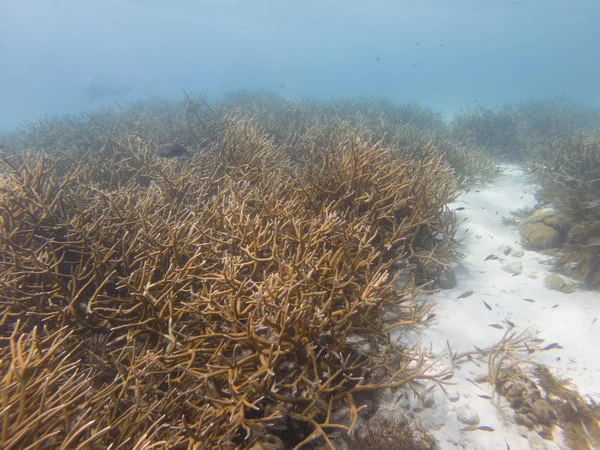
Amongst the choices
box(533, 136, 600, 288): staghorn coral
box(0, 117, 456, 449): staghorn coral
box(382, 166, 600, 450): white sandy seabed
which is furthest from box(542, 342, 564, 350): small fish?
box(533, 136, 600, 288): staghorn coral

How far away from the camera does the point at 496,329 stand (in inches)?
123

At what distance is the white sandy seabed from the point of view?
2.17 metres

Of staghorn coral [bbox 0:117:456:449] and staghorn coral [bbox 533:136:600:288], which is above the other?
staghorn coral [bbox 0:117:456:449]

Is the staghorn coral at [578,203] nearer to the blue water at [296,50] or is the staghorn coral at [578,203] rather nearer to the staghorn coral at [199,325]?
the staghorn coral at [199,325]

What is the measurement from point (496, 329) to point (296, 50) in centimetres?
15278

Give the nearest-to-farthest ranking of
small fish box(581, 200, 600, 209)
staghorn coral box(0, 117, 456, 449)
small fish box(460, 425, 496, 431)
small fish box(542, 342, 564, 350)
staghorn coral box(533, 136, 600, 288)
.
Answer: staghorn coral box(0, 117, 456, 449) → small fish box(460, 425, 496, 431) → small fish box(542, 342, 564, 350) → staghorn coral box(533, 136, 600, 288) → small fish box(581, 200, 600, 209)

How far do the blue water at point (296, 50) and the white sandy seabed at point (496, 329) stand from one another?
115ft

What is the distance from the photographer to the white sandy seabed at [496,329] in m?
2.17

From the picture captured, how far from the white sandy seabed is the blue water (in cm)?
3500

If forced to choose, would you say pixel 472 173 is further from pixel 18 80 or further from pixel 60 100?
pixel 18 80

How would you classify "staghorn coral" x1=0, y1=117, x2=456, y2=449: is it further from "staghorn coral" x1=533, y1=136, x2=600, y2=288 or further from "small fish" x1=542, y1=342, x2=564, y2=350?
"staghorn coral" x1=533, y1=136, x2=600, y2=288

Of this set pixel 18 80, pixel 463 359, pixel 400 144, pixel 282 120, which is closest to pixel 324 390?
pixel 463 359

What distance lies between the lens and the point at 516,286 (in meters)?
3.85

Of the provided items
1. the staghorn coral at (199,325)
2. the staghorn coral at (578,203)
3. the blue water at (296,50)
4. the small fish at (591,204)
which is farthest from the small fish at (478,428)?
the blue water at (296,50)
